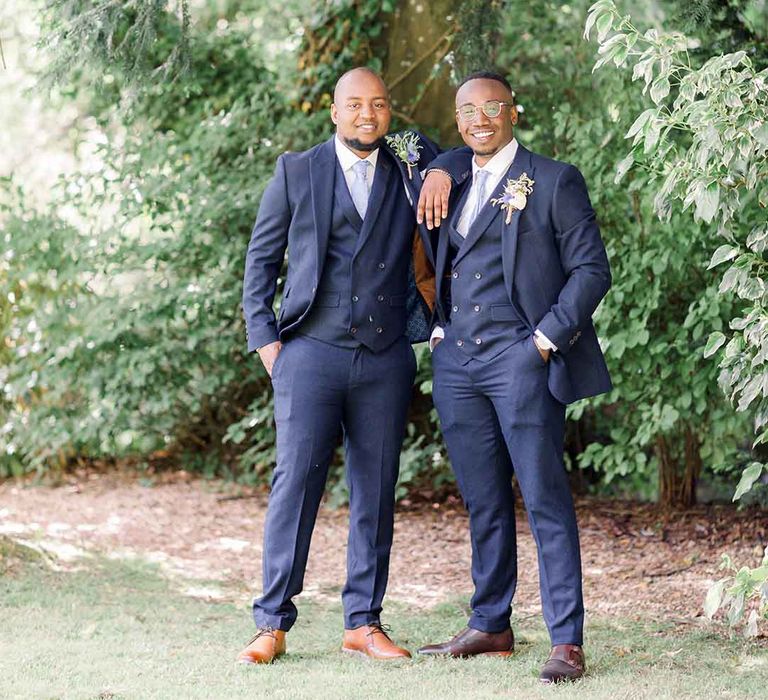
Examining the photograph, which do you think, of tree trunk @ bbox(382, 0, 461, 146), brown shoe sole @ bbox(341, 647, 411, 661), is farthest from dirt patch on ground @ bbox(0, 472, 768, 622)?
tree trunk @ bbox(382, 0, 461, 146)

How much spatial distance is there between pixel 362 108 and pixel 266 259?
2.15ft

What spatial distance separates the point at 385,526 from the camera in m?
4.38

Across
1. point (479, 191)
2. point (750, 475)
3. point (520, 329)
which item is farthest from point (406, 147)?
point (750, 475)

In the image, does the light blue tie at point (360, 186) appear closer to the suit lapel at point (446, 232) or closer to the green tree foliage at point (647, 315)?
the suit lapel at point (446, 232)

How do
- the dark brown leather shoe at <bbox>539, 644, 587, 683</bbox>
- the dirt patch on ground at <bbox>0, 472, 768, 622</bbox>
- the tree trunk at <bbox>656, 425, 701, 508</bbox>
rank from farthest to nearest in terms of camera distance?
the tree trunk at <bbox>656, 425, 701, 508</bbox> < the dirt patch on ground at <bbox>0, 472, 768, 622</bbox> < the dark brown leather shoe at <bbox>539, 644, 587, 683</bbox>

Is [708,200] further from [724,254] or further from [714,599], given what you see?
[714,599]

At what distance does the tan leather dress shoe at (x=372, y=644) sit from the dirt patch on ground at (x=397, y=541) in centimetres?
99

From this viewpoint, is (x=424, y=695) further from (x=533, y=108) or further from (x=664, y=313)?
(x=533, y=108)

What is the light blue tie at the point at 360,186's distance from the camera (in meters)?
4.32

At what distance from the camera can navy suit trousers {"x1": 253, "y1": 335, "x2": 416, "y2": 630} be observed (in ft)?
13.9

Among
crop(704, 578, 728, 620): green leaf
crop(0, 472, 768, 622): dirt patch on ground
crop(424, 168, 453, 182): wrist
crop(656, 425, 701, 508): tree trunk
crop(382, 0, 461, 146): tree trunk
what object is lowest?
crop(0, 472, 768, 622): dirt patch on ground

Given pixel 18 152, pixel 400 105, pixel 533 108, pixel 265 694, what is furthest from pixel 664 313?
pixel 18 152

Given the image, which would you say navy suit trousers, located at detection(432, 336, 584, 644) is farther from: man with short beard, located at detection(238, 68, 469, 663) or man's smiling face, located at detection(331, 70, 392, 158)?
man's smiling face, located at detection(331, 70, 392, 158)

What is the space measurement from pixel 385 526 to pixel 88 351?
399cm
